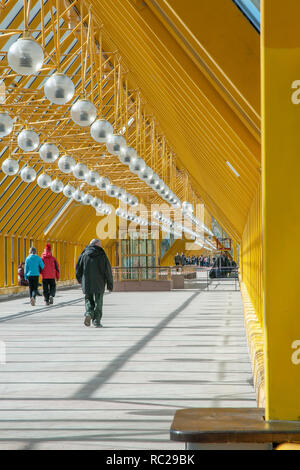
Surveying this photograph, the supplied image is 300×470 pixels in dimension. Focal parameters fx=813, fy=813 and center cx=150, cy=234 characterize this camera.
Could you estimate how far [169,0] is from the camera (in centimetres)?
527

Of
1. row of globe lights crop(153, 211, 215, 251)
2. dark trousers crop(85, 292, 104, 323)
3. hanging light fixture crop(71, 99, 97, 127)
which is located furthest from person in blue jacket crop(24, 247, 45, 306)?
hanging light fixture crop(71, 99, 97, 127)

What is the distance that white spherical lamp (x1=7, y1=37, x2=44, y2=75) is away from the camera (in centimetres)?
741

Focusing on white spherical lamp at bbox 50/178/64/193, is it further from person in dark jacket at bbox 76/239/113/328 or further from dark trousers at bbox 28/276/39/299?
dark trousers at bbox 28/276/39/299

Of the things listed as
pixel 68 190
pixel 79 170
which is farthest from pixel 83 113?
pixel 68 190

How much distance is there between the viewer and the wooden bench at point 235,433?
3.37m

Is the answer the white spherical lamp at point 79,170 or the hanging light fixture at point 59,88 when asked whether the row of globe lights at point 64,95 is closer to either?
the hanging light fixture at point 59,88

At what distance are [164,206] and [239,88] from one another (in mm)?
42143

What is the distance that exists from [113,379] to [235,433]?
564cm

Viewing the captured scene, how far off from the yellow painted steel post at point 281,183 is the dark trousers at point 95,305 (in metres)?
12.1

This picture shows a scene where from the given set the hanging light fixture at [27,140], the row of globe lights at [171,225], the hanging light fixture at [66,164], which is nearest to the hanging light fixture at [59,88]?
the hanging light fixture at [27,140]

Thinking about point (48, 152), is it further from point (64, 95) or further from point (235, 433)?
point (235, 433)

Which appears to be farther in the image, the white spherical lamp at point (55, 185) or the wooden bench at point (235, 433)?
the white spherical lamp at point (55, 185)

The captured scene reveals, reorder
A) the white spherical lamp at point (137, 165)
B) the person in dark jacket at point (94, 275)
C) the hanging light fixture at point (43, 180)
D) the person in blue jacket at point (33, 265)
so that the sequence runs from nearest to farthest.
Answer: the white spherical lamp at point (137, 165) → the person in dark jacket at point (94, 275) → the hanging light fixture at point (43, 180) → the person in blue jacket at point (33, 265)

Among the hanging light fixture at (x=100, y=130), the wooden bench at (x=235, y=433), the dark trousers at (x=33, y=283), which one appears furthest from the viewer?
the dark trousers at (x=33, y=283)
